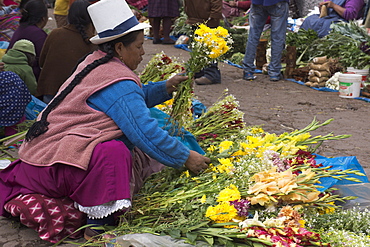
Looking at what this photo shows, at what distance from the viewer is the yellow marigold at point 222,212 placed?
2.32 metres

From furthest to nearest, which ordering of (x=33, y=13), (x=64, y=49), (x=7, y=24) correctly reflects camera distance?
(x=7, y=24), (x=33, y=13), (x=64, y=49)

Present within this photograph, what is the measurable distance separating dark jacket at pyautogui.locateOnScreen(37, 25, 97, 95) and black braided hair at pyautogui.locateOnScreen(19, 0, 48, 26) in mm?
847

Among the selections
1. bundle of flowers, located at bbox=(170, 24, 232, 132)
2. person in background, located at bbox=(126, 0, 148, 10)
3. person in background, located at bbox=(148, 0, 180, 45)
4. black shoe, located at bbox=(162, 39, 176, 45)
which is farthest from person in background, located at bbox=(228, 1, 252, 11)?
bundle of flowers, located at bbox=(170, 24, 232, 132)

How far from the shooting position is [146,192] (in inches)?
110

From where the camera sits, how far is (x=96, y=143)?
2.54m

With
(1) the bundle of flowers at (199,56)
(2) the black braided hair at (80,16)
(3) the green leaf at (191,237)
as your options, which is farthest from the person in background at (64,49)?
(3) the green leaf at (191,237)

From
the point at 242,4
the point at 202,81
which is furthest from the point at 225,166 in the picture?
the point at 242,4

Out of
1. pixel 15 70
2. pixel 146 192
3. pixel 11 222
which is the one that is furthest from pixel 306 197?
pixel 15 70

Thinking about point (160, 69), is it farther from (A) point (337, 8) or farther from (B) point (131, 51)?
(A) point (337, 8)

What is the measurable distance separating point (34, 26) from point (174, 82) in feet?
9.71

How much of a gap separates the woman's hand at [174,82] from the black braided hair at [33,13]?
9.54ft

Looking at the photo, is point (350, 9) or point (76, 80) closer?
point (76, 80)

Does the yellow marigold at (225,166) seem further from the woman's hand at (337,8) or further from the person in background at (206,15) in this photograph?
the woman's hand at (337,8)

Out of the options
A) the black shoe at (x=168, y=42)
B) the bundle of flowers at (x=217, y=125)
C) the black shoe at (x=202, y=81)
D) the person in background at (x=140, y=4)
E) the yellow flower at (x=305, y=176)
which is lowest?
the black shoe at (x=168, y=42)
